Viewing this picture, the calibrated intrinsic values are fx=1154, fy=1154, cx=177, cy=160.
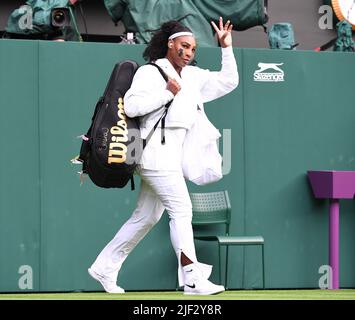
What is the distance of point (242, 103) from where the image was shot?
1123 centimetres

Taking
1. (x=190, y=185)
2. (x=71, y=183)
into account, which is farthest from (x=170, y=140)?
(x=190, y=185)

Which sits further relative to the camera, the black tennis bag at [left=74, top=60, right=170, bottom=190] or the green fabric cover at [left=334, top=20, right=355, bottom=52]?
the green fabric cover at [left=334, top=20, right=355, bottom=52]

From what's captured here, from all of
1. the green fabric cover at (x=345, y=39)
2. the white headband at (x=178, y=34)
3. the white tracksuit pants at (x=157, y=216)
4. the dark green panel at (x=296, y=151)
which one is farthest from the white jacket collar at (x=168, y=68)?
the green fabric cover at (x=345, y=39)

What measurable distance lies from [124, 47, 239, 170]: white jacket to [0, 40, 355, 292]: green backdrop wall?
2343 millimetres

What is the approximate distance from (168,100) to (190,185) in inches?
116

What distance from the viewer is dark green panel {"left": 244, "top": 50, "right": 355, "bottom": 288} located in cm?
1126

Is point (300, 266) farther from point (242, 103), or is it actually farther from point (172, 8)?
point (172, 8)

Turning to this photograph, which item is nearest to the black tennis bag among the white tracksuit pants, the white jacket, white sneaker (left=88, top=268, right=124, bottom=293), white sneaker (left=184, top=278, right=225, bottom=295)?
the white jacket

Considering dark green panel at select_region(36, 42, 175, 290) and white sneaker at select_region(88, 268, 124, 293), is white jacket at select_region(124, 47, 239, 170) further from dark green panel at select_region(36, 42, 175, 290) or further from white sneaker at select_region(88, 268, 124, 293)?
dark green panel at select_region(36, 42, 175, 290)

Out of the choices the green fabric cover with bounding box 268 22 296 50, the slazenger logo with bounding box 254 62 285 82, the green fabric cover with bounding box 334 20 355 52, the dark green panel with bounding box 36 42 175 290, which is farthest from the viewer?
the green fabric cover with bounding box 334 20 355 52

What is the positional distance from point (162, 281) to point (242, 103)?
189 centimetres

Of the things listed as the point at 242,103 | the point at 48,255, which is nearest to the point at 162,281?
the point at 48,255

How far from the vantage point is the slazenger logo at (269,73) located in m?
11.3

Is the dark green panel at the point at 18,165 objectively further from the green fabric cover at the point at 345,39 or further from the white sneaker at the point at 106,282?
the green fabric cover at the point at 345,39
